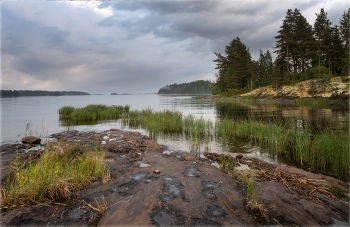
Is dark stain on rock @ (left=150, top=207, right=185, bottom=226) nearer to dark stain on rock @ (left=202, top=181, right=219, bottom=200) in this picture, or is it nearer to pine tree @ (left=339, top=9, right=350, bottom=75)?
dark stain on rock @ (left=202, top=181, right=219, bottom=200)

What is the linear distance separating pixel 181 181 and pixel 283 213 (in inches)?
90.2

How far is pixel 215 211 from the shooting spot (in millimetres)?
3488

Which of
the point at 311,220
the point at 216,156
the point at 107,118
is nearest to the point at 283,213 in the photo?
the point at 311,220

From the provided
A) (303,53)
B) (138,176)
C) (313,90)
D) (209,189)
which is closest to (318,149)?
(209,189)

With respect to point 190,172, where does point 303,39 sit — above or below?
above

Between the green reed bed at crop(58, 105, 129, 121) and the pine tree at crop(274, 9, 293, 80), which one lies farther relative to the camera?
the pine tree at crop(274, 9, 293, 80)

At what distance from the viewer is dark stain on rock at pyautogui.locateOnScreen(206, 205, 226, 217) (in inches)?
133

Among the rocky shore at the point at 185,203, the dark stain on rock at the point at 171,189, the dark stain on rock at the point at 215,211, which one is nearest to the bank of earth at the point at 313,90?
the rocky shore at the point at 185,203

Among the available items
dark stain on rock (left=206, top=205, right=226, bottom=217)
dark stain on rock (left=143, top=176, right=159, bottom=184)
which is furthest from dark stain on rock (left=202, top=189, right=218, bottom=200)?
dark stain on rock (left=143, top=176, right=159, bottom=184)

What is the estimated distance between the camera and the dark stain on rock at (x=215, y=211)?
3.39 meters

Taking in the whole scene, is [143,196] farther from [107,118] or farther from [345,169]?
[107,118]

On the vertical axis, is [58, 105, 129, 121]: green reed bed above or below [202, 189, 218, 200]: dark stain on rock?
above

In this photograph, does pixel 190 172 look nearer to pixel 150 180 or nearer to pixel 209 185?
pixel 209 185

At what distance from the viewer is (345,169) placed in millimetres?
6738
